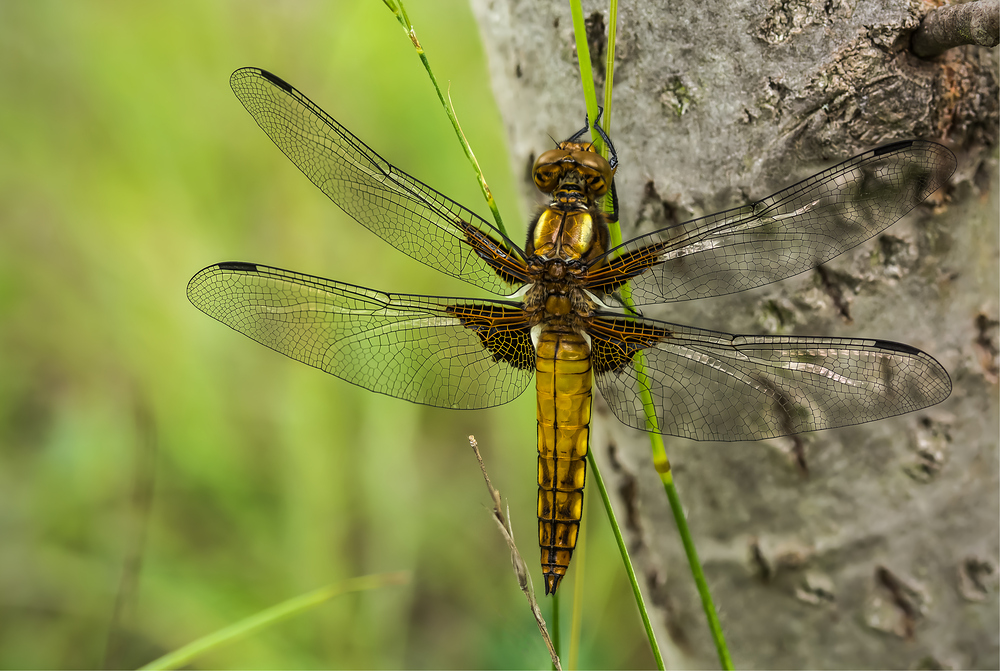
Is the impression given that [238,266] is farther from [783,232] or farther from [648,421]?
[783,232]

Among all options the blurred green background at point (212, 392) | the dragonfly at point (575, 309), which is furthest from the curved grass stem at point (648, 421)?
the blurred green background at point (212, 392)

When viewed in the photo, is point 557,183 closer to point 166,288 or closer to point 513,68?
point 513,68

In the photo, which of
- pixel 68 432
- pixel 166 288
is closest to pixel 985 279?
pixel 166 288

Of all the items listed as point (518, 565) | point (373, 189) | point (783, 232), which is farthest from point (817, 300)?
point (373, 189)

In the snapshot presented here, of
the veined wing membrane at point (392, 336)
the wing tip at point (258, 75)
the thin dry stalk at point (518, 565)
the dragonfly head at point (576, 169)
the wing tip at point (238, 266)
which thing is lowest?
the thin dry stalk at point (518, 565)

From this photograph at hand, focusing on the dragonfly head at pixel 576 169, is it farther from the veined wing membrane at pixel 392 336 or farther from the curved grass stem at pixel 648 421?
the veined wing membrane at pixel 392 336

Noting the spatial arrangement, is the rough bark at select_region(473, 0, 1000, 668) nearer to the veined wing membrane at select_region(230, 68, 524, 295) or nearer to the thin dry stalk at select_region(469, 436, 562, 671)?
the veined wing membrane at select_region(230, 68, 524, 295)
